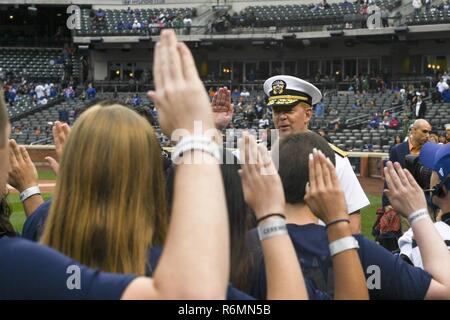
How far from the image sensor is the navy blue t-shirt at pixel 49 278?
171 cm

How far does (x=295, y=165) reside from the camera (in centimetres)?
268

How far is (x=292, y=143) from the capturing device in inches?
109

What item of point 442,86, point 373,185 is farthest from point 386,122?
point 373,185

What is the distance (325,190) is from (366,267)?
48 centimetres

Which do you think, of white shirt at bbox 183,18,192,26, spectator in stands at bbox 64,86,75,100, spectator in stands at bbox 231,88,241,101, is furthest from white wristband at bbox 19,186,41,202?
white shirt at bbox 183,18,192,26

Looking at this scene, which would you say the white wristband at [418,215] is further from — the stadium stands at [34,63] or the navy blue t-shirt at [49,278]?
the stadium stands at [34,63]

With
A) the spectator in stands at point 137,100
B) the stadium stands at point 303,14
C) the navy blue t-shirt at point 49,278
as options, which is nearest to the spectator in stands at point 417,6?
the stadium stands at point 303,14

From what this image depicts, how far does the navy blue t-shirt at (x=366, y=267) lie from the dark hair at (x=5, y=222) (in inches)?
Answer: 37.0

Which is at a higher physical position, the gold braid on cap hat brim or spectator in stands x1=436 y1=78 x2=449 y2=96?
the gold braid on cap hat brim

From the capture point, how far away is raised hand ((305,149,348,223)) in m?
2.28

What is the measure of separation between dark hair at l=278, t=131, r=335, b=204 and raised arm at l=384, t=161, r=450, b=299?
324mm

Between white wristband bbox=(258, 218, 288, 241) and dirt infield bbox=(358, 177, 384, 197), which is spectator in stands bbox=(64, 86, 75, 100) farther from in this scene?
white wristband bbox=(258, 218, 288, 241)

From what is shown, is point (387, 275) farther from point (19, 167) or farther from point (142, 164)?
point (19, 167)
